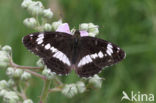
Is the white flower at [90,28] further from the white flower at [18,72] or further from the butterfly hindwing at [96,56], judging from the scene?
the white flower at [18,72]

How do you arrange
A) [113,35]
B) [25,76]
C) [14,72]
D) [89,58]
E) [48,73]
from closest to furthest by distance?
[48,73] < [89,58] < [14,72] < [25,76] < [113,35]

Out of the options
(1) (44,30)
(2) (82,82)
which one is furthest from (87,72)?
(1) (44,30)

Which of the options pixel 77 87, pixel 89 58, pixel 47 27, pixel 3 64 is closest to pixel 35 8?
pixel 47 27

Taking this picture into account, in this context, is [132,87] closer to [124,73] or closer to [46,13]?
[124,73]

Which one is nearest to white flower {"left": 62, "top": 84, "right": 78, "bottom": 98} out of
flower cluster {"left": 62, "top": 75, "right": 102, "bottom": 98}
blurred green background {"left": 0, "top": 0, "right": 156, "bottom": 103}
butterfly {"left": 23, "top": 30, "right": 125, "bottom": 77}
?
flower cluster {"left": 62, "top": 75, "right": 102, "bottom": 98}

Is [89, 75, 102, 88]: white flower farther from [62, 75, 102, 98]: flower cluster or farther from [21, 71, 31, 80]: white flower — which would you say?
[21, 71, 31, 80]: white flower

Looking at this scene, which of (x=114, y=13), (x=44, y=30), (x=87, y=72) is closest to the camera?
(x=87, y=72)

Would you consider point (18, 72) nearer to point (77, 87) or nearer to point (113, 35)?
point (77, 87)
